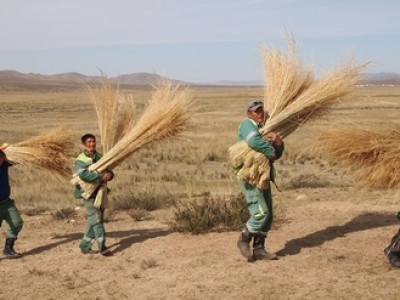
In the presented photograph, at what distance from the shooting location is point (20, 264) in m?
6.59

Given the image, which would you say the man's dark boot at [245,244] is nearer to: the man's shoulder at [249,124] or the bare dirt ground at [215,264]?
the bare dirt ground at [215,264]

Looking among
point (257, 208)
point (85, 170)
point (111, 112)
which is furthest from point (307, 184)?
point (85, 170)

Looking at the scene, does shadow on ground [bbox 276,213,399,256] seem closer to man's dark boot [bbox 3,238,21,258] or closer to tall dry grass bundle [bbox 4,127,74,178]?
tall dry grass bundle [bbox 4,127,74,178]

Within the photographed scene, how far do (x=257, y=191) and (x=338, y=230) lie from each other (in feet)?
6.24

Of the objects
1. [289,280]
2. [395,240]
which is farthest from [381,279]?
[289,280]

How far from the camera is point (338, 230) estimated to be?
7.12 metres

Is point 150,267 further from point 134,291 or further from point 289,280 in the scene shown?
point 289,280

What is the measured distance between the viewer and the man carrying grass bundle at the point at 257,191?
18.3 feet

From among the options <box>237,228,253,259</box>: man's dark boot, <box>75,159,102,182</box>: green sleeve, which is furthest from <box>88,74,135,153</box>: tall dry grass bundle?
<box>237,228,253,259</box>: man's dark boot

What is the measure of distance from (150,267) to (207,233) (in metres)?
1.28

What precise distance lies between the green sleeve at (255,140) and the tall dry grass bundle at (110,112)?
1.86 metres

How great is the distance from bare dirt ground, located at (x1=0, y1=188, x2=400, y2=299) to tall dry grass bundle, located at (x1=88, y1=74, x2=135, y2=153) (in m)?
1.37

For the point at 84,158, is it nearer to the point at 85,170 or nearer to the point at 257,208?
the point at 85,170

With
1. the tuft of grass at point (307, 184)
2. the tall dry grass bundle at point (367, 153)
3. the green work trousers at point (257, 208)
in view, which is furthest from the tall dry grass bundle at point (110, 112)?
the tuft of grass at point (307, 184)
